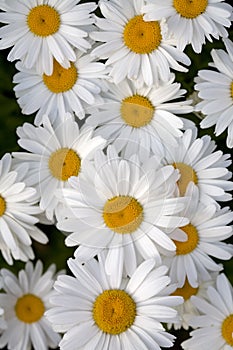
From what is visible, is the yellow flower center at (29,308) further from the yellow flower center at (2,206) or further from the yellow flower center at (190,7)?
the yellow flower center at (190,7)

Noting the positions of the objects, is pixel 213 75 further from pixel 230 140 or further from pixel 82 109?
pixel 82 109

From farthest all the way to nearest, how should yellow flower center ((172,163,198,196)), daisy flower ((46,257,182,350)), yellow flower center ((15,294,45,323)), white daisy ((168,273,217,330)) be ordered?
yellow flower center ((15,294,45,323)), white daisy ((168,273,217,330)), yellow flower center ((172,163,198,196)), daisy flower ((46,257,182,350))

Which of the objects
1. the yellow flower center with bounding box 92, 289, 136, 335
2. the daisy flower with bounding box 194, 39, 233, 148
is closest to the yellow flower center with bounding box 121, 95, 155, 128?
the daisy flower with bounding box 194, 39, 233, 148

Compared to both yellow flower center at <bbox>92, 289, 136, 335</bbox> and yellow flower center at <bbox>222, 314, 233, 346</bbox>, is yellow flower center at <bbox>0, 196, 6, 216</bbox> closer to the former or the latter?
yellow flower center at <bbox>92, 289, 136, 335</bbox>

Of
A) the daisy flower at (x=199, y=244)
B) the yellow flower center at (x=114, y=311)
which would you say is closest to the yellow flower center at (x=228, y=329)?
the daisy flower at (x=199, y=244)

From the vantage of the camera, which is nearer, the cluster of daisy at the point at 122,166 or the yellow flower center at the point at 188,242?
the cluster of daisy at the point at 122,166

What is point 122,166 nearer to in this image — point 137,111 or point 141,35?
point 137,111
